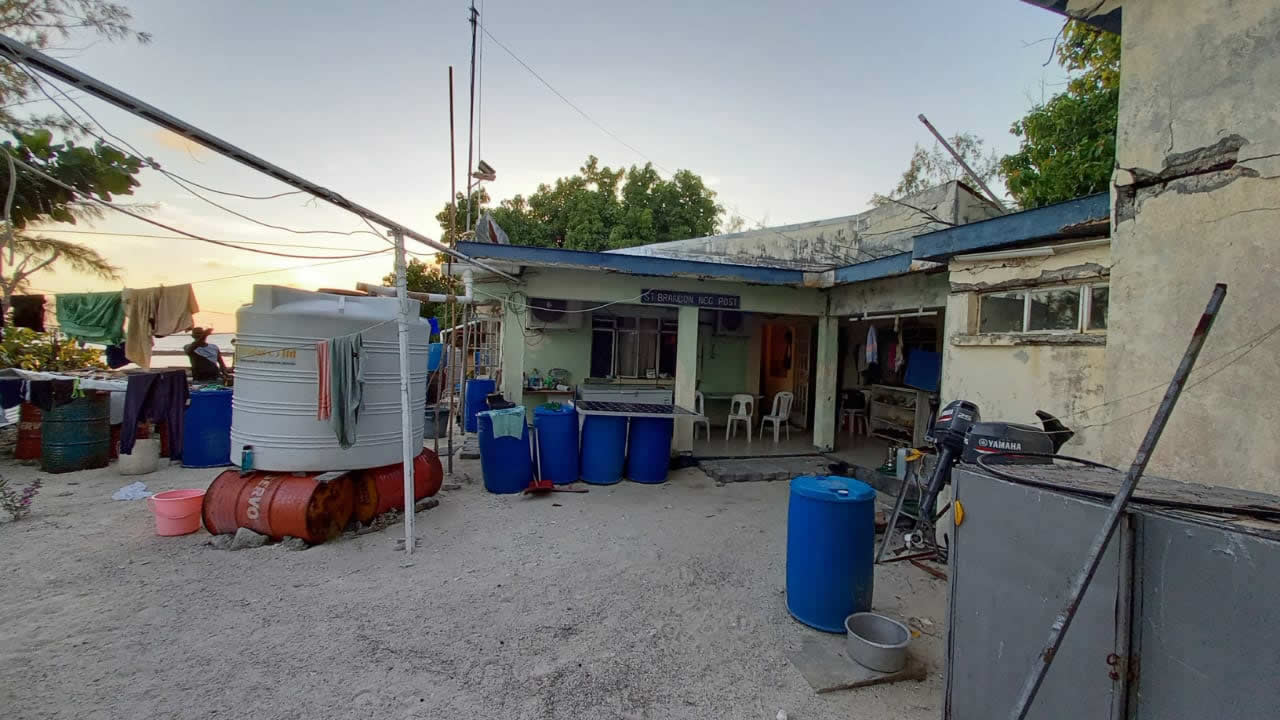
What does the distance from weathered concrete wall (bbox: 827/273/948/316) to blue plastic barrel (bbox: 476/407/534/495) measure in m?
5.41

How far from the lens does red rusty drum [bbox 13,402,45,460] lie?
25.3ft

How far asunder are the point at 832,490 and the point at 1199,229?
2.55 m

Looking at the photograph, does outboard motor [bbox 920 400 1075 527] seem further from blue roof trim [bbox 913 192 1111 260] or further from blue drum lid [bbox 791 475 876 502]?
blue roof trim [bbox 913 192 1111 260]

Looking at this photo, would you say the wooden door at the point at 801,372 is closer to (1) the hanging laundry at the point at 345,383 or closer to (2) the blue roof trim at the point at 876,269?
(2) the blue roof trim at the point at 876,269

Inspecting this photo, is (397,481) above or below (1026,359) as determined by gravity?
below

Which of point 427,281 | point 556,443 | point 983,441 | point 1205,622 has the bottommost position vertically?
point 556,443

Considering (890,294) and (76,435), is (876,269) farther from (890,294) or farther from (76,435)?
(76,435)

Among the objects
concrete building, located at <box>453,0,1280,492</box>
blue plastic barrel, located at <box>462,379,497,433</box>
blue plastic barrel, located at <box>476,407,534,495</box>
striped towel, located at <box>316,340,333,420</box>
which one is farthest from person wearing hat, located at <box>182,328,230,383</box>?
blue plastic barrel, located at <box>476,407,534,495</box>

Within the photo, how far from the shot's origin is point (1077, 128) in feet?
33.6

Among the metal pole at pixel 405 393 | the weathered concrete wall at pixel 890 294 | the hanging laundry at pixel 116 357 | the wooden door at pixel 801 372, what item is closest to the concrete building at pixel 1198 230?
the weathered concrete wall at pixel 890 294

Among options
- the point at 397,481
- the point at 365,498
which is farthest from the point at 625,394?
the point at 365,498

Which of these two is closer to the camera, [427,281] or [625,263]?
[625,263]

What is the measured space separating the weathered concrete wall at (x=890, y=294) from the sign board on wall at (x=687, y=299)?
71.4 inches

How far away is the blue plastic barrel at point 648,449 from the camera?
7.39m
